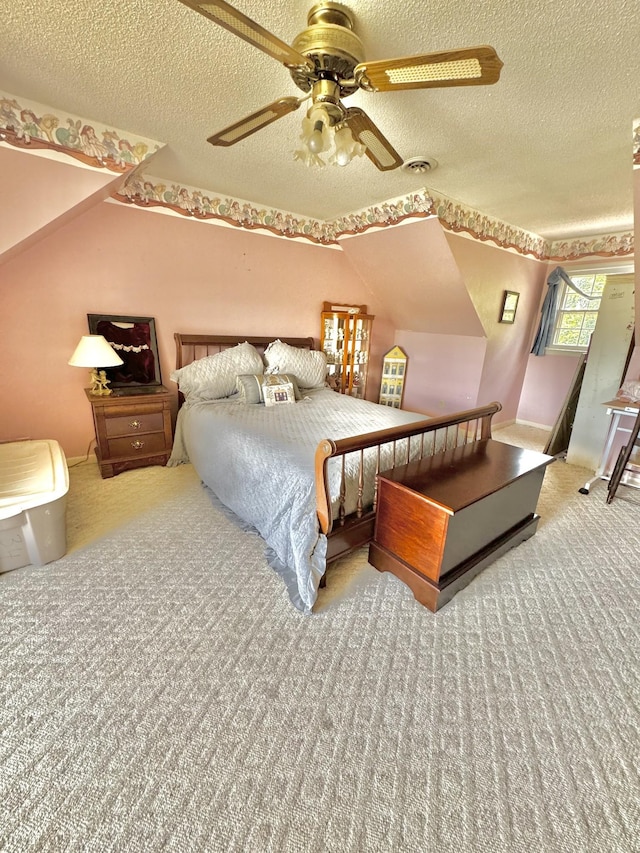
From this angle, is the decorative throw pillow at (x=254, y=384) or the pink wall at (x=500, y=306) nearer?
the decorative throw pillow at (x=254, y=384)

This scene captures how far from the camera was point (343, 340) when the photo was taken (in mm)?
4289

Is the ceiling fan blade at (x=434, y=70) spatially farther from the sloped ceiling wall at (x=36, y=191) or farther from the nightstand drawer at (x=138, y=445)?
the nightstand drawer at (x=138, y=445)

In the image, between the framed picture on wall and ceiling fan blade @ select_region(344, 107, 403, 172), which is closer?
ceiling fan blade @ select_region(344, 107, 403, 172)

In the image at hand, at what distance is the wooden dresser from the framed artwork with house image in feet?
8.35

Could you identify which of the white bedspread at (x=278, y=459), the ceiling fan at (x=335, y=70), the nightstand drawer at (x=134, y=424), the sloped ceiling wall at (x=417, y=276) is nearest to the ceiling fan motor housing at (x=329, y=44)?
the ceiling fan at (x=335, y=70)

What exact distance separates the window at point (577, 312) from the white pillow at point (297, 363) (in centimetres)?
333

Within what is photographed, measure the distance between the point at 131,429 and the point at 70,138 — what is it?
6.27 ft

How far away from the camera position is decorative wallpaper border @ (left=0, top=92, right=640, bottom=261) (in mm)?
1979

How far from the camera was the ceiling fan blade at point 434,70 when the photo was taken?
1001 mm

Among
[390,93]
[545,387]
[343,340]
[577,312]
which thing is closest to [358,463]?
[390,93]

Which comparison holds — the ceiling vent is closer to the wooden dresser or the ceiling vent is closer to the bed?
the bed

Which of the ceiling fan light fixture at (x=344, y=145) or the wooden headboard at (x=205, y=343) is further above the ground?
the ceiling fan light fixture at (x=344, y=145)

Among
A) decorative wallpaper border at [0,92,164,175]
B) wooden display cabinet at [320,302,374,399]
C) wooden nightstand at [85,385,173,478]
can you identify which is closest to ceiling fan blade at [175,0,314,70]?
decorative wallpaper border at [0,92,164,175]

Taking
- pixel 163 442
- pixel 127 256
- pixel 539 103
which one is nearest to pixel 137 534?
pixel 163 442
